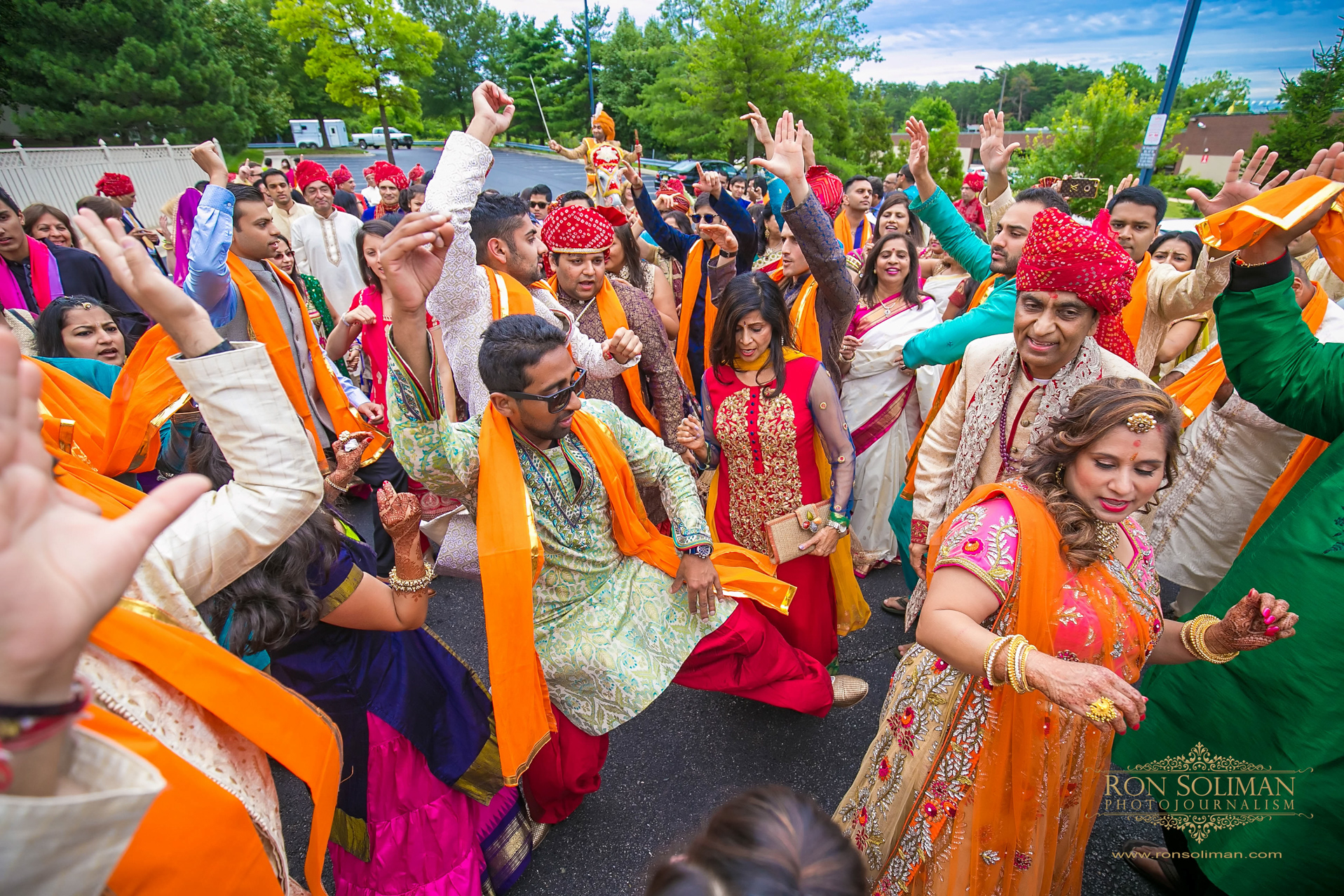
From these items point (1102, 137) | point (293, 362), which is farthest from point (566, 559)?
point (1102, 137)

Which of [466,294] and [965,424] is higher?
[466,294]

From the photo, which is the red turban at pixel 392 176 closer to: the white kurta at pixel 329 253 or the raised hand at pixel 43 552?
the white kurta at pixel 329 253

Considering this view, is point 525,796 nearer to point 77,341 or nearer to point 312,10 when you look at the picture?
point 77,341

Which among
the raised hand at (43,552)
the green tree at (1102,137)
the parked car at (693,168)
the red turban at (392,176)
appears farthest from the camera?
the parked car at (693,168)

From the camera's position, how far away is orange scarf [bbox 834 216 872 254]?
5887 mm

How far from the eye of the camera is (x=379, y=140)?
37.1 metres

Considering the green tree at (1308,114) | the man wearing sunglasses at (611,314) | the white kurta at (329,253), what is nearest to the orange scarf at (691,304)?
the man wearing sunglasses at (611,314)

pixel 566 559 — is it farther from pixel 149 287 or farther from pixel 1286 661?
pixel 1286 661

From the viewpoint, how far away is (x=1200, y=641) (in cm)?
163

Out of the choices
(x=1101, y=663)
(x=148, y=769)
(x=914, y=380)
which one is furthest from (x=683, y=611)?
(x=914, y=380)

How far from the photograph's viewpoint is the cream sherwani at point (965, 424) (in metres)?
2.21

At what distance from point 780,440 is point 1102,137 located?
1416 cm

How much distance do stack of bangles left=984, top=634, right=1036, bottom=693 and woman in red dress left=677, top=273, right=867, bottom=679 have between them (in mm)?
1390

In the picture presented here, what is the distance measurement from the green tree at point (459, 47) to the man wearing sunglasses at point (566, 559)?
5566 centimetres
